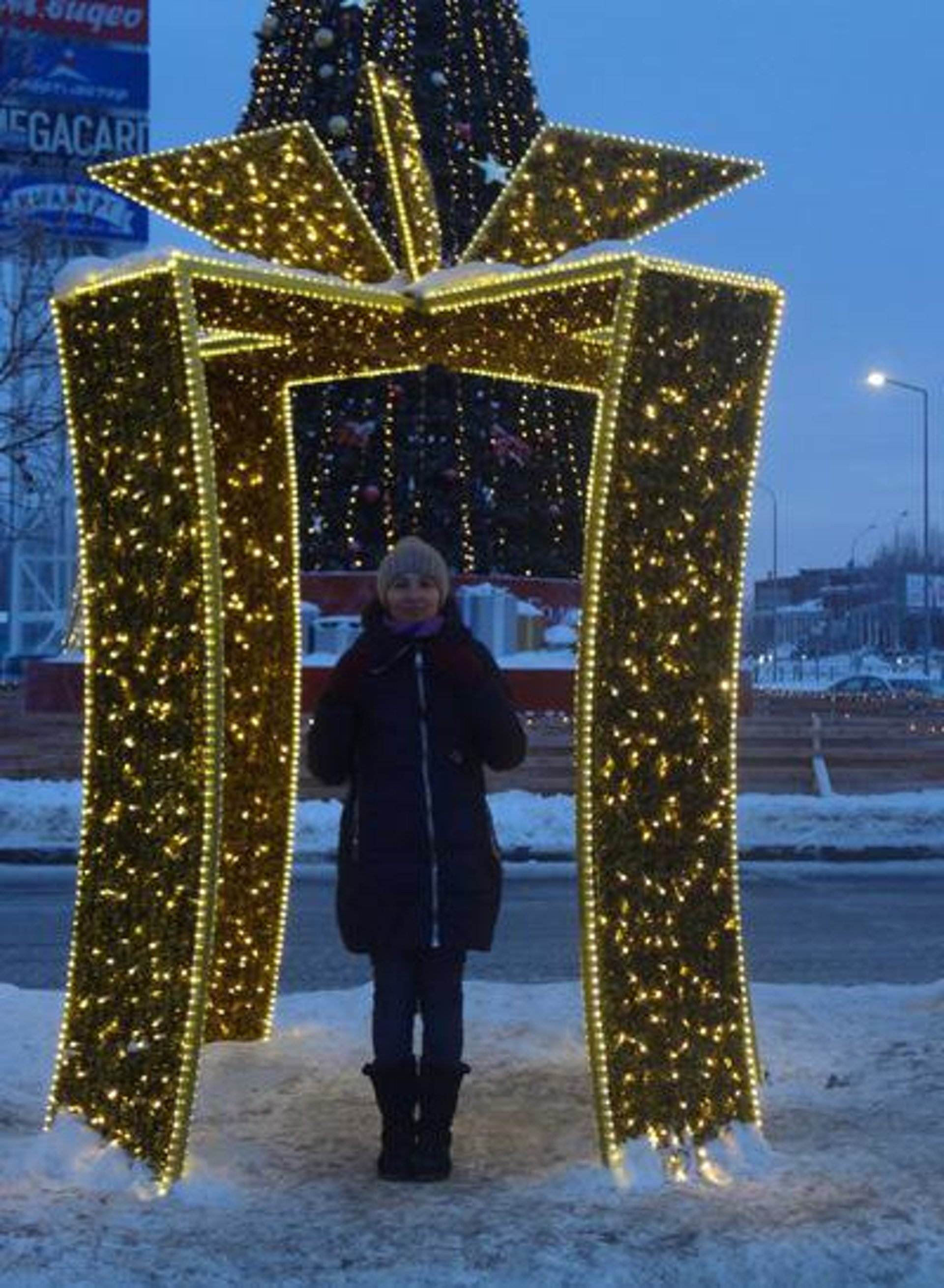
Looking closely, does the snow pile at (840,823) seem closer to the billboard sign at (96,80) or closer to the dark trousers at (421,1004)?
the dark trousers at (421,1004)

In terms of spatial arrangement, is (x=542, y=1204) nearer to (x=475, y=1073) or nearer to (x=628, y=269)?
(x=475, y=1073)

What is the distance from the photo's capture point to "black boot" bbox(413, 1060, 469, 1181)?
182 inches

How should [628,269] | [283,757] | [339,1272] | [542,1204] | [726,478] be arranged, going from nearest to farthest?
[339,1272] → [542,1204] → [628,269] → [726,478] → [283,757]

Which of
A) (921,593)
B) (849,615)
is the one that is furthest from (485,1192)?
(849,615)

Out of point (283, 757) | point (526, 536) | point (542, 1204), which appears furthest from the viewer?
point (526, 536)

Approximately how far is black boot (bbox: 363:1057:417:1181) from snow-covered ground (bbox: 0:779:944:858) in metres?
10.9

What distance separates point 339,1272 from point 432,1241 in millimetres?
275

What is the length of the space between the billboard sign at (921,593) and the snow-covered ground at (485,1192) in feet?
202

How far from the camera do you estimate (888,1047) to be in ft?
19.9

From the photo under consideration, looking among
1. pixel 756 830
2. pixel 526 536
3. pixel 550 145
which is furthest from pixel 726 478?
pixel 526 536

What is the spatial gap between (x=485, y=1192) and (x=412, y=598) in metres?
1.52

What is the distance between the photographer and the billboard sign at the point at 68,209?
71.4ft

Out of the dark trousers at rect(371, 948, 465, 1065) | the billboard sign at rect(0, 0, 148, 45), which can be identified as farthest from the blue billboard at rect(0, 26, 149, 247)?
the dark trousers at rect(371, 948, 465, 1065)

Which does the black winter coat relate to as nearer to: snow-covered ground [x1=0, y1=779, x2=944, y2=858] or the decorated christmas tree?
snow-covered ground [x1=0, y1=779, x2=944, y2=858]
